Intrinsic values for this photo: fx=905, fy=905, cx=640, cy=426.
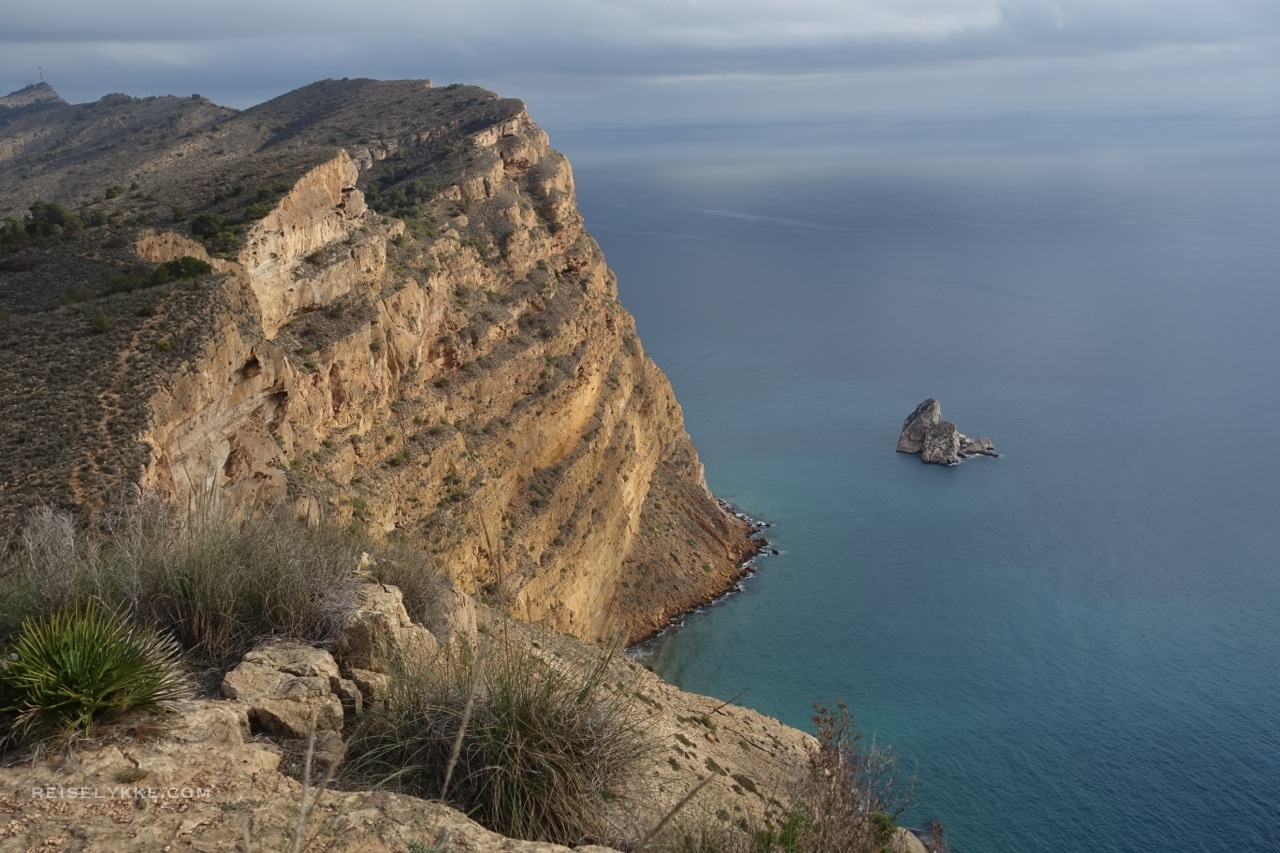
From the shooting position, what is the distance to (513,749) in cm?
898

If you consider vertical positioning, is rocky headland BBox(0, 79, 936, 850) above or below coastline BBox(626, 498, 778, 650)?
above

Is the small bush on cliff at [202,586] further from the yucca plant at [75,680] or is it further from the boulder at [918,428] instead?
the boulder at [918,428]

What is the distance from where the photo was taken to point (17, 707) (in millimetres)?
7816

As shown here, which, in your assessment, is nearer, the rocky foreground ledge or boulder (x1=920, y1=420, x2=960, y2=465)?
boulder (x1=920, y1=420, x2=960, y2=465)

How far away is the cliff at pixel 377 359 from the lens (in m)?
19.6

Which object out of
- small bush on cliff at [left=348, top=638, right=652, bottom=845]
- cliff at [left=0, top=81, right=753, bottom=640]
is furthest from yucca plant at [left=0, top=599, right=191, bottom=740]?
cliff at [left=0, top=81, right=753, bottom=640]

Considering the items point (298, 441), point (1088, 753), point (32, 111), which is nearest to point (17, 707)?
point (298, 441)

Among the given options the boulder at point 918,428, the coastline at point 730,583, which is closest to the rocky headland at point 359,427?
the coastline at point 730,583

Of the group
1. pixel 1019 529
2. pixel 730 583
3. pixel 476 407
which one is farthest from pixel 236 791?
pixel 1019 529

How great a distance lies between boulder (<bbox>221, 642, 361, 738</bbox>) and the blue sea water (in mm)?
23711

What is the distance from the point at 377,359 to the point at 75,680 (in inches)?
927

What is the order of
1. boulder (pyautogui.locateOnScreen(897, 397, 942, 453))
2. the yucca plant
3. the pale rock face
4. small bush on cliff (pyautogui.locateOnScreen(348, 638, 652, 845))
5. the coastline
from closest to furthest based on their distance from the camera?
the yucca plant → small bush on cliff (pyautogui.locateOnScreen(348, 638, 652, 845)) → the pale rock face → the coastline → boulder (pyautogui.locateOnScreen(897, 397, 942, 453))

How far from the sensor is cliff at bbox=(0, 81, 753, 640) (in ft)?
64.4

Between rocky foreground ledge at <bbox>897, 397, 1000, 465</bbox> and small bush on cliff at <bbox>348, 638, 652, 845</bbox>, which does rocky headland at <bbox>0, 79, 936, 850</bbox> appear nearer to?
small bush on cliff at <bbox>348, 638, 652, 845</bbox>
